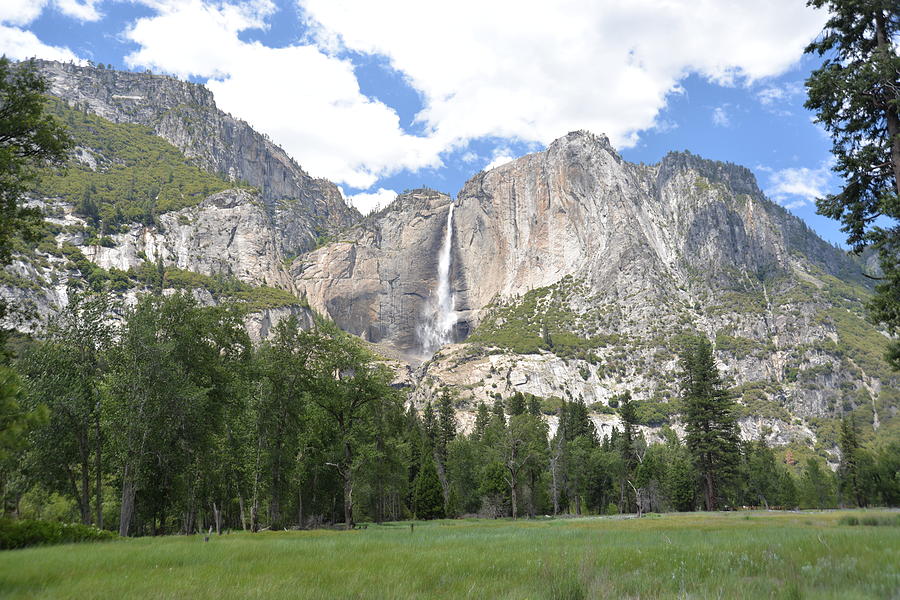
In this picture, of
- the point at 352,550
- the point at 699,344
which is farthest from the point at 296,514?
the point at 699,344

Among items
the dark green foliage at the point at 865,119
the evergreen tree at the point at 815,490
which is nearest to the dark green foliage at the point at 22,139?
the dark green foliage at the point at 865,119

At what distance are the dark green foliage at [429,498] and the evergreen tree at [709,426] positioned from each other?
30573 mm

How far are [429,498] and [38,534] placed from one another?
5227 cm

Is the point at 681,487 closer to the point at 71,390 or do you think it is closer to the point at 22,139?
the point at 71,390

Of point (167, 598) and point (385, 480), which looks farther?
point (385, 480)

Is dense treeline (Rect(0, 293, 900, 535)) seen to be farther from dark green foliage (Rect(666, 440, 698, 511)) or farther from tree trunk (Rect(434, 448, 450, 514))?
dark green foliage (Rect(666, 440, 698, 511))

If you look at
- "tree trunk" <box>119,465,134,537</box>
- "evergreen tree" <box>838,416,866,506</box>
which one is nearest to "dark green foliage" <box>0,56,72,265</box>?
"tree trunk" <box>119,465,134,537</box>

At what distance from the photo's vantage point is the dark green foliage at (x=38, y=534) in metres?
15.1

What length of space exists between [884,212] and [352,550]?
62.1 feet

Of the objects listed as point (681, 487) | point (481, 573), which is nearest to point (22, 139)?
point (481, 573)

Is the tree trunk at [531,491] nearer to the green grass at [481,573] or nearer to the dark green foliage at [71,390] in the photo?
the dark green foliage at [71,390]

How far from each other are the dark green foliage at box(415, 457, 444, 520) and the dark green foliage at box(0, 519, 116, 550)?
49.2 meters

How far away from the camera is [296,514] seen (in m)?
55.1

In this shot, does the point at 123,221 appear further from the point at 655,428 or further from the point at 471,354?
the point at 655,428
